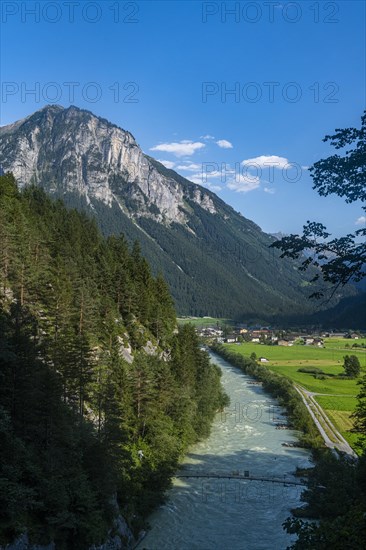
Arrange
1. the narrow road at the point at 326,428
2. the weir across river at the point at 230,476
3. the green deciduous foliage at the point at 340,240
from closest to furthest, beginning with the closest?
the green deciduous foliage at the point at 340,240
the weir across river at the point at 230,476
the narrow road at the point at 326,428

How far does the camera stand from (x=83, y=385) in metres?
38.3

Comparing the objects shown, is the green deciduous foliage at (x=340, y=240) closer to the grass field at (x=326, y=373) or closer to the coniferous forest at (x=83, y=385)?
the coniferous forest at (x=83, y=385)

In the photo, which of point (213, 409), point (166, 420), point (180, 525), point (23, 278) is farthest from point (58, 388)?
point (213, 409)

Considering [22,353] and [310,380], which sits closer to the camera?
[22,353]

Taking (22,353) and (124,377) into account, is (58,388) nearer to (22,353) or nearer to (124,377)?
(22,353)

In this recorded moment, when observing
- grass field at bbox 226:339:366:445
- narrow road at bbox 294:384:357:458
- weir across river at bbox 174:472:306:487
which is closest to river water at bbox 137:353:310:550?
weir across river at bbox 174:472:306:487

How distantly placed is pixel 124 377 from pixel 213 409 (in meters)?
34.5

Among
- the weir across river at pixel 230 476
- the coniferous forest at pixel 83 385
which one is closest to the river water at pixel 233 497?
the weir across river at pixel 230 476

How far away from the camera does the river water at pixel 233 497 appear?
119 feet

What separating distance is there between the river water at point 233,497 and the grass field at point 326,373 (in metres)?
10.7

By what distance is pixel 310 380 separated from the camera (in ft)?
384

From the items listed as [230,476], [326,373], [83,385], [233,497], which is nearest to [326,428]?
[230,476]

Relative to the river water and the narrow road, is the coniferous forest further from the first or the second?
the narrow road

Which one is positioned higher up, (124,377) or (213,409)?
(124,377)
